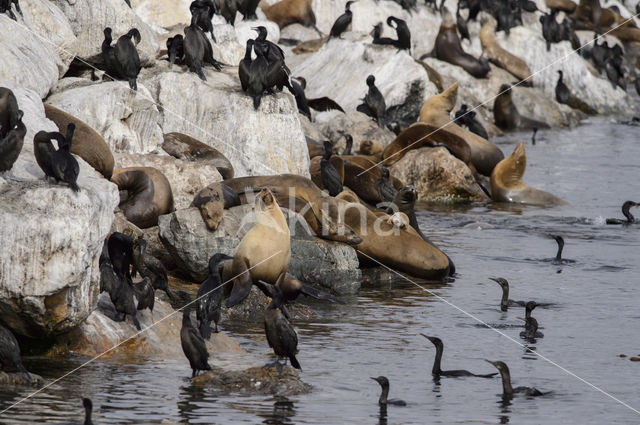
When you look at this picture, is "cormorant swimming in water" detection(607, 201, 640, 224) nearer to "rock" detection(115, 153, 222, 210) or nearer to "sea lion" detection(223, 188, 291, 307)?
"rock" detection(115, 153, 222, 210)

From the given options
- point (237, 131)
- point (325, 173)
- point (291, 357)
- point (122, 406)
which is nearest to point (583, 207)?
point (325, 173)

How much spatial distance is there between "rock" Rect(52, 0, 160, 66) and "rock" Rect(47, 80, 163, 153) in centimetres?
136

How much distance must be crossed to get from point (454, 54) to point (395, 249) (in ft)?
68.6

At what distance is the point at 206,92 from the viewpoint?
1633 centimetres

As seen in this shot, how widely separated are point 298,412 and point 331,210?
19.6 ft

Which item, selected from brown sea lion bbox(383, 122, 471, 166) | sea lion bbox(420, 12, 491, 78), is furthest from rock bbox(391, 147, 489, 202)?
sea lion bbox(420, 12, 491, 78)

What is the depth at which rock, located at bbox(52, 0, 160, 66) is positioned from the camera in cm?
1623

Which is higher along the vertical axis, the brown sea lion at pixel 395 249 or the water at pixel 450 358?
the brown sea lion at pixel 395 249

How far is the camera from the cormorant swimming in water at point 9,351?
7324mm

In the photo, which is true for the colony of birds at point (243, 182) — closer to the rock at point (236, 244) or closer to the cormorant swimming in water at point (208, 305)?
the cormorant swimming in water at point (208, 305)

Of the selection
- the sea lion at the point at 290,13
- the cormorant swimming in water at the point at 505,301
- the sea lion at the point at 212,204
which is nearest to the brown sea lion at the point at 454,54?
the sea lion at the point at 290,13

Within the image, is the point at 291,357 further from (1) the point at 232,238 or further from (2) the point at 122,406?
(1) the point at 232,238

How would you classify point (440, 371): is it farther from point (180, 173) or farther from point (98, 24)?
point (98, 24)

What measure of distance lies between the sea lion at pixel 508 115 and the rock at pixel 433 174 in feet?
38.3
